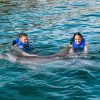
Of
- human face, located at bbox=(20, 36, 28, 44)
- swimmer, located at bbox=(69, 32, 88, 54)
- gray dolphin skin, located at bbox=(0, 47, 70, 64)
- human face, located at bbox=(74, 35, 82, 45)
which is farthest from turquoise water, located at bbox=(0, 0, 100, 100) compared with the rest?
human face, located at bbox=(20, 36, 28, 44)

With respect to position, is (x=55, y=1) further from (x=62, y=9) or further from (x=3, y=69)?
(x=3, y=69)

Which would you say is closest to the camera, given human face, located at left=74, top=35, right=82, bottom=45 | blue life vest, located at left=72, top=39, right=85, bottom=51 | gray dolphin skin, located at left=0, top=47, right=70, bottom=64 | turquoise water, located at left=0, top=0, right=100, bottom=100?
turquoise water, located at left=0, top=0, right=100, bottom=100

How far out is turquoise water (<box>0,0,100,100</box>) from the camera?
10.4 meters

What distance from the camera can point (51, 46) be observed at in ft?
52.2

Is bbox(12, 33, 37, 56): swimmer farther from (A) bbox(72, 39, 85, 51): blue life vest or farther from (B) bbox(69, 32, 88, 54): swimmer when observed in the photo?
(A) bbox(72, 39, 85, 51): blue life vest

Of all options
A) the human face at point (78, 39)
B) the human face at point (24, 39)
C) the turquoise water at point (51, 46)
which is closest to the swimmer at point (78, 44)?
the human face at point (78, 39)

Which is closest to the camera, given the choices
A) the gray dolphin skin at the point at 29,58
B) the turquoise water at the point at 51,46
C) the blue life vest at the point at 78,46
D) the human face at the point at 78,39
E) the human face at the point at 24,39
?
the turquoise water at the point at 51,46

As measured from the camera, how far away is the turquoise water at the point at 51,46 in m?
10.4

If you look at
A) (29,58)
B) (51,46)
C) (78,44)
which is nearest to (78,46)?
(78,44)

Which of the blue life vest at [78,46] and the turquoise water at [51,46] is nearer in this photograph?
A: the turquoise water at [51,46]

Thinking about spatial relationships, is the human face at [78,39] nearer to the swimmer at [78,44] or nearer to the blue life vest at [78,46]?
the swimmer at [78,44]

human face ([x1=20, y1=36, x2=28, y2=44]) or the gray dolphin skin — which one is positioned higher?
human face ([x1=20, y1=36, x2=28, y2=44])

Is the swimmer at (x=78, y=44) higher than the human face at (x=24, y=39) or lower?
lower

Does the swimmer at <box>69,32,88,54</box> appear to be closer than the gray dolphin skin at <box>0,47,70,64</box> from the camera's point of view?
No
